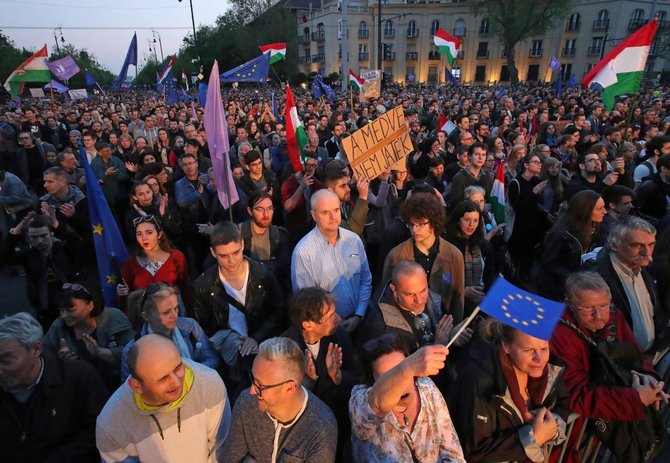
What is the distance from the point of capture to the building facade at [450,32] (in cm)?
5816

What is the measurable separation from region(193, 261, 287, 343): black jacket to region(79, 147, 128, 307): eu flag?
143cm

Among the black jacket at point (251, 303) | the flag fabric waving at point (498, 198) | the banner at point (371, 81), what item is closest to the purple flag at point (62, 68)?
the banner at point (371, 81)

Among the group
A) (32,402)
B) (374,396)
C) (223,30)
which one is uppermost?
(223,30)

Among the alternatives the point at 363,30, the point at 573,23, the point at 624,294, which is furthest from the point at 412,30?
the point at 624,294

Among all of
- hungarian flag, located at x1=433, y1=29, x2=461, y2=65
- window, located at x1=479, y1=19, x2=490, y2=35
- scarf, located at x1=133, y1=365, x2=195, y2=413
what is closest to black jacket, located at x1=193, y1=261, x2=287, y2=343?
scarf, located at x1=133, y1=365, x2=195, y2=413

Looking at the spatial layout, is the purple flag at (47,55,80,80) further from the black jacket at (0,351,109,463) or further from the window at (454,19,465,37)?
the window at (454,19,465,37)

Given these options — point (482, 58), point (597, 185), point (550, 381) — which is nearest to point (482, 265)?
point (550, 381)

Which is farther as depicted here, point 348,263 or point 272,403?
point 348,263

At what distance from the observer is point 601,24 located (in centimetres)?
5612

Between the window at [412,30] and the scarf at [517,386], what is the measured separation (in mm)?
68317

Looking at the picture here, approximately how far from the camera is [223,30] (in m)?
63.2

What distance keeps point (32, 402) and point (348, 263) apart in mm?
2317

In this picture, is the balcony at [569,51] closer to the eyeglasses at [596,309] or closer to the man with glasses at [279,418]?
the eyeglasses at [596,309]

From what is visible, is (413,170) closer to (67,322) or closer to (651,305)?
(651,305)
